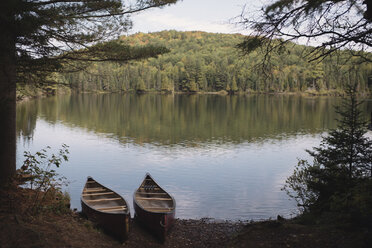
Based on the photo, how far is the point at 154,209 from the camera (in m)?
9.64

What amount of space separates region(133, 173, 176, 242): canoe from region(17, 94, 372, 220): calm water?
177 centimetres

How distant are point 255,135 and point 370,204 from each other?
25.4 m

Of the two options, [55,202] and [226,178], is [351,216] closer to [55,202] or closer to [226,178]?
[55,202]

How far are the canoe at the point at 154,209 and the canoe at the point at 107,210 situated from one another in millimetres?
636

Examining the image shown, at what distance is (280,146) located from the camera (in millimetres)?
25312

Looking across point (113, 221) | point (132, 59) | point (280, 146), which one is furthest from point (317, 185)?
point (280, 146)

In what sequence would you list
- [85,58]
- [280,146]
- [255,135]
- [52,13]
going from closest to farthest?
[52,13], [85,58], [280,146], [255,135]

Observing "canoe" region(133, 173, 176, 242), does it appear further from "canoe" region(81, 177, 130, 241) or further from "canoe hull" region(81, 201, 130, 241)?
"canoe hull" region(81, 201, 130, 241)

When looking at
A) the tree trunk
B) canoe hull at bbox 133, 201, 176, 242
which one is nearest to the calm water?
canoe hull at bbox 133, 201, 176, 242

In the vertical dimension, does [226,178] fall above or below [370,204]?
below

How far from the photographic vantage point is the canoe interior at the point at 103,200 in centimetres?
891

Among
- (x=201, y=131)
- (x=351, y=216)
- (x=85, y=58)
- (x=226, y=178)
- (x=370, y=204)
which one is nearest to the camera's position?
(x=370, y=204)

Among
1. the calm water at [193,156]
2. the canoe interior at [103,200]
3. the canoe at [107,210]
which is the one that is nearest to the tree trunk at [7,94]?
the canoe at [107,210]

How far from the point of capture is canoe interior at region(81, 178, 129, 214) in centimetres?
891
